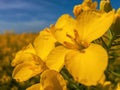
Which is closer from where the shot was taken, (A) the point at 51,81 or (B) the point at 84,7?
(A) the point at 51,81

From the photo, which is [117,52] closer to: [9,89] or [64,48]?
[64,48]

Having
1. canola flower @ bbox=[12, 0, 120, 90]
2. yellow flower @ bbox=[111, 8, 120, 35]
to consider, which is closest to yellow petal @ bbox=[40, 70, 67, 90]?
canola flower @ bbox=[12, 0, 120, 90]

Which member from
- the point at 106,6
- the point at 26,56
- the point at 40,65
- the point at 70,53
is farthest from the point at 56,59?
the point at 106,6

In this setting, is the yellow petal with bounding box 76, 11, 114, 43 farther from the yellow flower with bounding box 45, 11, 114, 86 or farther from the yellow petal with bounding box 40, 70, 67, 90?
the yellow petal with bounding box 40, 70, 67, 90

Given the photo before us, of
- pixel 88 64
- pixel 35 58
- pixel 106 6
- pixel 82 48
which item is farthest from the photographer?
pixel 106 6

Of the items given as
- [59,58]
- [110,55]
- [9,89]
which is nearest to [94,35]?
[59,58]

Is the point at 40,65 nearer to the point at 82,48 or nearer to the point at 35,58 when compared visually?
the point at 35,58

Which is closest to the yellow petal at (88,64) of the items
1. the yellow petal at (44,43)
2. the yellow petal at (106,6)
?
the yellow petal at (44,43)
